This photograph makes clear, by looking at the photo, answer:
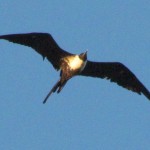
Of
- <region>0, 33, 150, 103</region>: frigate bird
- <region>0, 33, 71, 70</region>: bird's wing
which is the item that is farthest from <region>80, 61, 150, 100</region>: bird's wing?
<region>0, 33, 71, 70</region>: bird's wing

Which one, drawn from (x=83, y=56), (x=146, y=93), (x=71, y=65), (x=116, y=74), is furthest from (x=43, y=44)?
(x=146, y=93)

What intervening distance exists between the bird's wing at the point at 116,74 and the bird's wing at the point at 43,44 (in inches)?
27.6

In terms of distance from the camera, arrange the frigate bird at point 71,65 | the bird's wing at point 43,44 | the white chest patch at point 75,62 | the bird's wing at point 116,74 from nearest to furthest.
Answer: the bird's wing at point 43,44
the frigate bird at point 71,65
the white chest patch at point 75,62
the bird's wing at point 116,74

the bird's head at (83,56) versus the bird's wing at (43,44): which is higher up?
the bird's head at (83,56)

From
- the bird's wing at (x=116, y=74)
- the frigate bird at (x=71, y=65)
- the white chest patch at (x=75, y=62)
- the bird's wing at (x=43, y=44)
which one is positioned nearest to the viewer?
the bird's wing at (x=43, y=44)

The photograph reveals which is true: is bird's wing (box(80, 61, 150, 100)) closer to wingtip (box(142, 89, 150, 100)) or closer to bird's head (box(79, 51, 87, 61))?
wingtip (box(142, 89, 150, 100))

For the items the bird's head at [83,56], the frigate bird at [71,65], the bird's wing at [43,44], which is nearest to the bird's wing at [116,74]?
the frigate bird at [71,65]

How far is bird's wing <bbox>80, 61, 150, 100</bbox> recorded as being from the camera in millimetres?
19188

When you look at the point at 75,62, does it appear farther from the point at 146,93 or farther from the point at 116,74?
the point at 146,93

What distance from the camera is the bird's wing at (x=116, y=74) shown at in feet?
63.0

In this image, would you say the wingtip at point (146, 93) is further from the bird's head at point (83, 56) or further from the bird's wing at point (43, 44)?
the bird's wing at point (43, 44)

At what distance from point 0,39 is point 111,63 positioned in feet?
8.48

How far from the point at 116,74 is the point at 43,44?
1805 millimetres

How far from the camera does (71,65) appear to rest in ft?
61.3
